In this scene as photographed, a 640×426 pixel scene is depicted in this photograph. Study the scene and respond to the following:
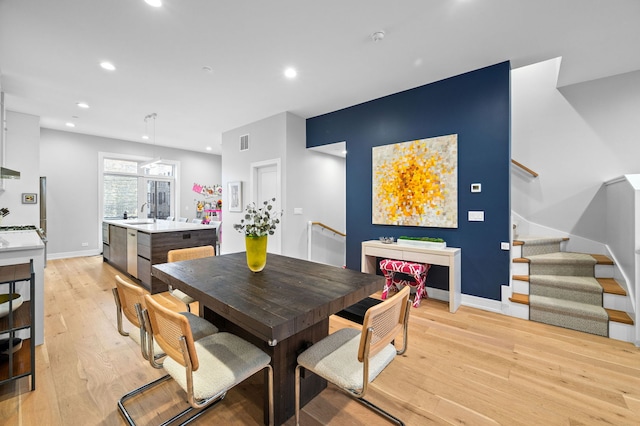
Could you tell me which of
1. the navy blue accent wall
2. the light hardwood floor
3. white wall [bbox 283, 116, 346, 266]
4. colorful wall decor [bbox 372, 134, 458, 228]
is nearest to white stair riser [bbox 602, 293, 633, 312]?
the light hardwood floor

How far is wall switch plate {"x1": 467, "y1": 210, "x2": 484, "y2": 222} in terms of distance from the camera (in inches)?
127

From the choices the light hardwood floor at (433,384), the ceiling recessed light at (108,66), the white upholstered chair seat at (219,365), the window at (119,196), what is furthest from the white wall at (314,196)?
the window at (119,196)

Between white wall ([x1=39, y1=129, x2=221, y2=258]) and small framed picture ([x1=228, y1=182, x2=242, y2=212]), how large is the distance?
3665mm

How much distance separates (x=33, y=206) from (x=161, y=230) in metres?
3.57

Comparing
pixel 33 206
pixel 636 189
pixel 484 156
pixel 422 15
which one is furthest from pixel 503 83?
pixel 33 206

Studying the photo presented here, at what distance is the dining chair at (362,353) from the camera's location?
1169 millimetres

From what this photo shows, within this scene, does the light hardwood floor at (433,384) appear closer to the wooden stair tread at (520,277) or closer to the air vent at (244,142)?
the wooden stair tread at (520,277)

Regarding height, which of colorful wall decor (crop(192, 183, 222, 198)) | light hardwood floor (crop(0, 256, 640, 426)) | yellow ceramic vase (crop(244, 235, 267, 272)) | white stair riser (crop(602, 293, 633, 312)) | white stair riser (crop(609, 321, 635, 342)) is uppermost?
colorful wall decor (crop(192, 183, 222, 198))

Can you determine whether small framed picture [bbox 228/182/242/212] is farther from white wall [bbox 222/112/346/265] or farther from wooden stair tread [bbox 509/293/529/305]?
wooden stair tread [bbox 509/293/529/305]

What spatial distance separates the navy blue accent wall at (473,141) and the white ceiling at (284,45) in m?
0.20

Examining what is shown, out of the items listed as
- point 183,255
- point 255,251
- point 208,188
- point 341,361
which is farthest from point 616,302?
point 208,188

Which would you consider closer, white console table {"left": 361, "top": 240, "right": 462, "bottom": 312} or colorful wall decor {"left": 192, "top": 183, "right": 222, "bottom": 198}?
white console table {"left": 361, "top": 240, "right": 462, "bottom": 312}

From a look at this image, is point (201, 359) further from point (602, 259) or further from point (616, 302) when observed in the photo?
point (602, 259)

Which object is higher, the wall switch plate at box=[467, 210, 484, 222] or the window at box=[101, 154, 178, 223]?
the window at box=[101, 154, 178, 223]
